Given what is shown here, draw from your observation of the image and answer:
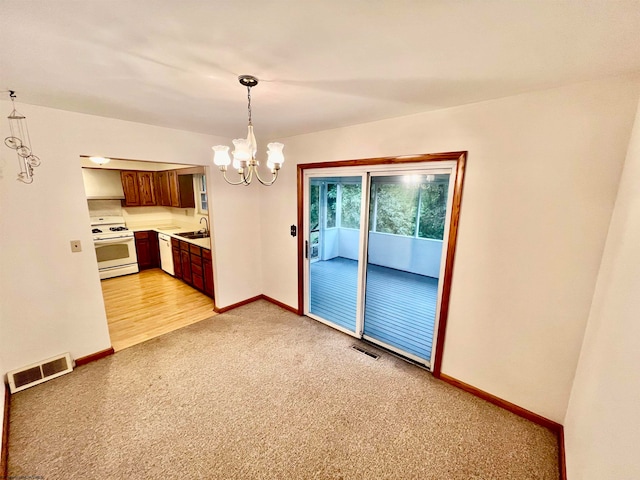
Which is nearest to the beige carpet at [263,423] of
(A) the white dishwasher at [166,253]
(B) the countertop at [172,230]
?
(B) the countertop at [172,230]

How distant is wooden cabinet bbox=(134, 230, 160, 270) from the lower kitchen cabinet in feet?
3.18

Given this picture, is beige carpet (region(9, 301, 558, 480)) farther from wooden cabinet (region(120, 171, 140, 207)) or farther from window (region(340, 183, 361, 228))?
wooden cabinet (region(120, 171, 140, 207))

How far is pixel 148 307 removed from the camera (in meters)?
3.69

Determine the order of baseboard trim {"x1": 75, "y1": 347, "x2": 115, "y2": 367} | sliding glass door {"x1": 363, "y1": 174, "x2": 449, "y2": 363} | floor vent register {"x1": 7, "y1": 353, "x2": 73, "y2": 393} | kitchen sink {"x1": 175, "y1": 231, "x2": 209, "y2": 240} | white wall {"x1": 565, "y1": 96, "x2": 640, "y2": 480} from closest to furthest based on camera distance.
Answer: white wall {"x1": 565, "y1": 96, "x2": 640, "y2": 480}, floor vent register {"x1": 7, "y1": 353, "x2": 73, "y2": 393}, baseboard trim {"x1": 75, "y1": 347, "x2": 115, "y2": 367}, sliding glass door {"x1": 363, "y1": 174, "x2": 449, "y2": 363}, kitchen sink {"x1": 175, "y1": 231, "x2": 209, "y2": 240}

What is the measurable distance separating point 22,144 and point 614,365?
13.2ft

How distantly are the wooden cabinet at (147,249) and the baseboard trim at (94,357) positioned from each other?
3076 mm

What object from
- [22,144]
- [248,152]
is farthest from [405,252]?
[22,144]

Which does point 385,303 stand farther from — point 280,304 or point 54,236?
point 54,236

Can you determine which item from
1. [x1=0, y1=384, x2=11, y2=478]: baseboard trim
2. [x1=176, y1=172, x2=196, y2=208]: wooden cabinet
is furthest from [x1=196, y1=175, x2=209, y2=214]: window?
[x1=0, y1=384, x2=11, y2=478]: baseboard trim

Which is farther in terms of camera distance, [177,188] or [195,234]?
[177,188]

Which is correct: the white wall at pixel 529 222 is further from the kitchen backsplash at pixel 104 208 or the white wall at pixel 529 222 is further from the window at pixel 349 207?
the kitchen backsplash at pixel 104 208

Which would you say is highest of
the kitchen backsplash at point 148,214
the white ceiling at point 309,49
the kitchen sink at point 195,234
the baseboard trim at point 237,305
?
the white ceiling at point 309,49

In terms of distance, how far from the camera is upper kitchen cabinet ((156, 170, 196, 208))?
502 centimetres

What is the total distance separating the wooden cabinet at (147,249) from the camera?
5.21m
